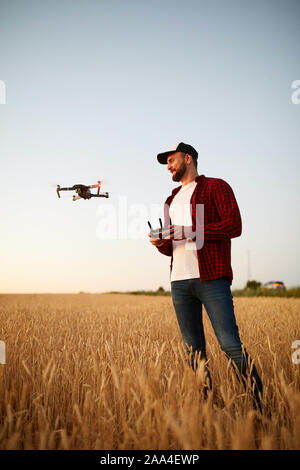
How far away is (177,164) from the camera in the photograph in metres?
2.85

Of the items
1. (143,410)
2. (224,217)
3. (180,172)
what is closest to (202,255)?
(224,217)

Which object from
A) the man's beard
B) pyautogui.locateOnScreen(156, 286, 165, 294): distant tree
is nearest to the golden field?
the man's beard

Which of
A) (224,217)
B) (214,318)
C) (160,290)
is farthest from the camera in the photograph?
(160,290)

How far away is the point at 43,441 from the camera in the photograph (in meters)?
1.41

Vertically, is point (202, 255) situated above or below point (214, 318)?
above

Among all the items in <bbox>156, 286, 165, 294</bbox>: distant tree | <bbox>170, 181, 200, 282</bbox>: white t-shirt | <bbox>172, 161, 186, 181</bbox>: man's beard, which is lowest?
<bbox>156, 286, 165, 294</bbox>: distant tree

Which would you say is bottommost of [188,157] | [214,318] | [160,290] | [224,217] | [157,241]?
[160,290]

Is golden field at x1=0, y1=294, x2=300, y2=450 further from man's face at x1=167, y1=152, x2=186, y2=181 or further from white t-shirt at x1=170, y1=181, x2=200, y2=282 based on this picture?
man's face at x1=167, y1=152, x2=186, y2=181

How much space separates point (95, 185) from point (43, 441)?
659cm

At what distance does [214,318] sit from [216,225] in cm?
76

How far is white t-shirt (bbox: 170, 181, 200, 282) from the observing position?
2.60m

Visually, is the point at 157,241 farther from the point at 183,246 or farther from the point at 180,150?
the point at 180,150
